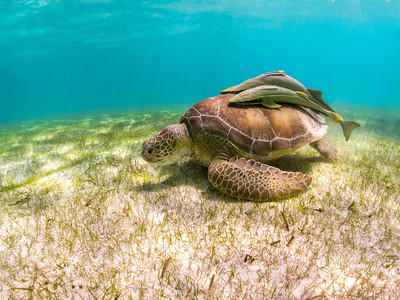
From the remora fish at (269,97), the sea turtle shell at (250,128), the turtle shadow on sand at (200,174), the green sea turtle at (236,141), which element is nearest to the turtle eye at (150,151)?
the green sea turtle at (236,141)

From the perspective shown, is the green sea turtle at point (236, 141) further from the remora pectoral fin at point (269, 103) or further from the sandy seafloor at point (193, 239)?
the sandy seafloor at point (193, 239)

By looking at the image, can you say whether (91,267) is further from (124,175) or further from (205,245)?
(124,175)

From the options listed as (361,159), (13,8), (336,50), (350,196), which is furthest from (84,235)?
(336,50)

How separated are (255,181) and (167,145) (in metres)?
1.43

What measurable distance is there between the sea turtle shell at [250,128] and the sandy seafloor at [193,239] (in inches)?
27.4

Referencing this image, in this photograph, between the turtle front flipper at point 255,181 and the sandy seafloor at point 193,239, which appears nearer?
the sandy seafloor at point 193,239

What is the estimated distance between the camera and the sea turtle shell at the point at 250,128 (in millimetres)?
3338

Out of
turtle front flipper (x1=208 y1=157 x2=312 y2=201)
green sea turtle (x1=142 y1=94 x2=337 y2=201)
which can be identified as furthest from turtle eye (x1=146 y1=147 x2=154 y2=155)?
turtle front flipper (x1=208 y1=157 x2=312 y2=201)

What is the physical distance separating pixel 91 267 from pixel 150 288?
1.97 feet

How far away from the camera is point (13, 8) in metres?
28.2

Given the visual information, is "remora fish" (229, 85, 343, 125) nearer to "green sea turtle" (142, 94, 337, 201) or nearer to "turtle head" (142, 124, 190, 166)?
"green sea turtle" (142, 94, 337, 201)

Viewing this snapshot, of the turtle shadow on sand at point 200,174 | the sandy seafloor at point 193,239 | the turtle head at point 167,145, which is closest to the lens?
the sandy seafloor at point 193,239

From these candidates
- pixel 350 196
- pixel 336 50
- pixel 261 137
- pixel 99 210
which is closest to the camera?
pixel 99 210

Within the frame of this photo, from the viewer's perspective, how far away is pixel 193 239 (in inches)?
83.4
